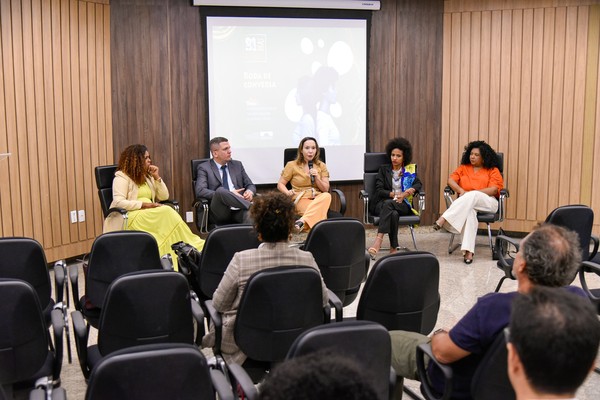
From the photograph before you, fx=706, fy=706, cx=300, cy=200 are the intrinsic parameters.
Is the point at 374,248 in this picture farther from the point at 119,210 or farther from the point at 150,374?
the point at 150,374

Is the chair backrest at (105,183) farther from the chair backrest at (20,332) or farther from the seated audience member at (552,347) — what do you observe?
the seated audience member at (552,347)

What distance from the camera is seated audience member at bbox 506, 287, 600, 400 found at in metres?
1.55

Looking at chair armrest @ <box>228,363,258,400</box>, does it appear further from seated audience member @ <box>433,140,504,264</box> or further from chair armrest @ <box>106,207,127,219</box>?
seated audience member @ <box>433,140,504,264</box>

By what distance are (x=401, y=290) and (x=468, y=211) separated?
3.83m

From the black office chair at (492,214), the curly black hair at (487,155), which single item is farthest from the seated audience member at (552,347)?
the curly black hair at (487,155)

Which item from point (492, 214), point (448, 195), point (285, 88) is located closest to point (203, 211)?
point (285, 88)

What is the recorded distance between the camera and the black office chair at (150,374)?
7.04 ft

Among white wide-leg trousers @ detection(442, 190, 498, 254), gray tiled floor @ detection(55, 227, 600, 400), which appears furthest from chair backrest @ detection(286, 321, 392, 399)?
white wide-leg trousers @ detection(442, 190, 498, 254)

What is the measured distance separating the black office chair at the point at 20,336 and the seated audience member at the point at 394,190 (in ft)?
14.3

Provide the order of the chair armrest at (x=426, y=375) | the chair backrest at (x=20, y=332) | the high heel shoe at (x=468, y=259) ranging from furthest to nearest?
the high heel shoe at (x=468, y=259) < the chair backrest at (x=20, y=332) < the chair armrest at (x=426, y=375)

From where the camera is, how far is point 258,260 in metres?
3.39

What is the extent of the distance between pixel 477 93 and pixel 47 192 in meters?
4.88

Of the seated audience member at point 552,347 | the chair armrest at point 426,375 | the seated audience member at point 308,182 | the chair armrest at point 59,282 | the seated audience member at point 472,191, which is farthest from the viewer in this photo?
the seated audience member at point 308,182

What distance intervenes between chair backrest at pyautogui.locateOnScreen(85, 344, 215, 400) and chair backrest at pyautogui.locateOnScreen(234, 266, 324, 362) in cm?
91
